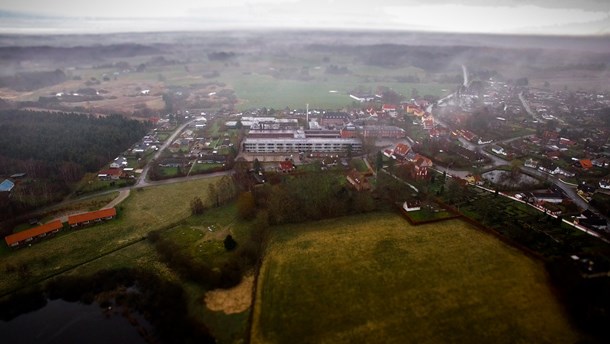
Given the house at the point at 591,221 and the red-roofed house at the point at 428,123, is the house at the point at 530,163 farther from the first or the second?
the red-roofed house at the point at 428,123

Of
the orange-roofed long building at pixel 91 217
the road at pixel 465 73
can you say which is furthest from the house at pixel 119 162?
the road at pixel 465 73

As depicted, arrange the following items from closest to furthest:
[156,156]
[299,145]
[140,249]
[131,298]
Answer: [131,298], [140,249], [156,156], [299,145]

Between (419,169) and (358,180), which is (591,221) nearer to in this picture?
(419,169)

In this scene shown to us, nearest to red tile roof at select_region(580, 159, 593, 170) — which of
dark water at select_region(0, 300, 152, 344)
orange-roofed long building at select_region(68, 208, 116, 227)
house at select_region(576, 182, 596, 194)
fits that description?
house at select_region(576, 182, 596, 194)

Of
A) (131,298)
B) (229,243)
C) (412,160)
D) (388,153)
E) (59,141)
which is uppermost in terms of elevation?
(59,141)

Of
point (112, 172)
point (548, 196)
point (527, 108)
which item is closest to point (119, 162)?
point (112, 172)

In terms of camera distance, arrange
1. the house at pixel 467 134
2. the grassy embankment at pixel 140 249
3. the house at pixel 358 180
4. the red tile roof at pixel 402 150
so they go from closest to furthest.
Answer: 1. the grassy embankment at pixel 140 249
2. the house at pixel 358 180
3. the red tile roof at pixel 402 150
4. the house at pixel 467 134

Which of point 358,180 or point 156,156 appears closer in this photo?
point 358,180

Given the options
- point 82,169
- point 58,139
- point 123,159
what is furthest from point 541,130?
point 58,139
